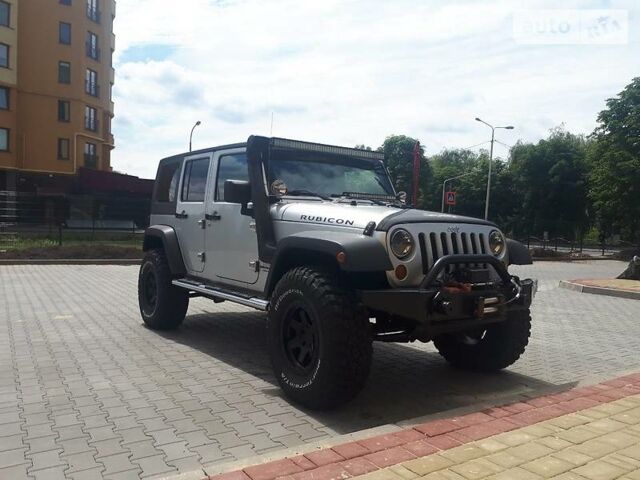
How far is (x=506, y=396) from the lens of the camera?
460 centimetres

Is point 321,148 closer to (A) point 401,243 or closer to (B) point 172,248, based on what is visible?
(A) point 401,243

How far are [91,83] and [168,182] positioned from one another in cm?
3824

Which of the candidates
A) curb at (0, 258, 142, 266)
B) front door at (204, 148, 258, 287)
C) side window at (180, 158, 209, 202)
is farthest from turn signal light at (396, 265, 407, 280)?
curb at (0, 258, 142, 266)

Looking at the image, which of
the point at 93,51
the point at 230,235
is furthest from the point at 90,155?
the point at 230,235

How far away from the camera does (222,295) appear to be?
5695 mm

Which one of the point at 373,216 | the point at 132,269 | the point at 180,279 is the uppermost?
the point at 373,216

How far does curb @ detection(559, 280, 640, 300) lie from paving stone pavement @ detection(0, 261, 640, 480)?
3.51 metres

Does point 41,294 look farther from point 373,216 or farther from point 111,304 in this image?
point 373,216

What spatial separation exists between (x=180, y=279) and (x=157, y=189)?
1543 mm

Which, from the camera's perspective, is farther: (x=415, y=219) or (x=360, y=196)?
(x=360, y=196)

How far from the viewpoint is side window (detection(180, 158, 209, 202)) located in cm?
650

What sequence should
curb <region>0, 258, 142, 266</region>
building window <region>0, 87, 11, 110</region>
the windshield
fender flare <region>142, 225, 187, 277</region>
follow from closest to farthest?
the windshield → fender flare <region>142, 225, 187, 277</region> → curb <region>0, 258, 142, 266</region> → building window <region>0, 87, 11, 110</region>

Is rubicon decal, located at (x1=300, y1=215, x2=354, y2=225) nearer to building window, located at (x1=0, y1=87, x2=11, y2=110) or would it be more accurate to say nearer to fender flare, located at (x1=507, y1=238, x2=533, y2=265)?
fender flare, located at (x1=507, y1=238, x2=533, y2=265)

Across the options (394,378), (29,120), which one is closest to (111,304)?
(394,378)
